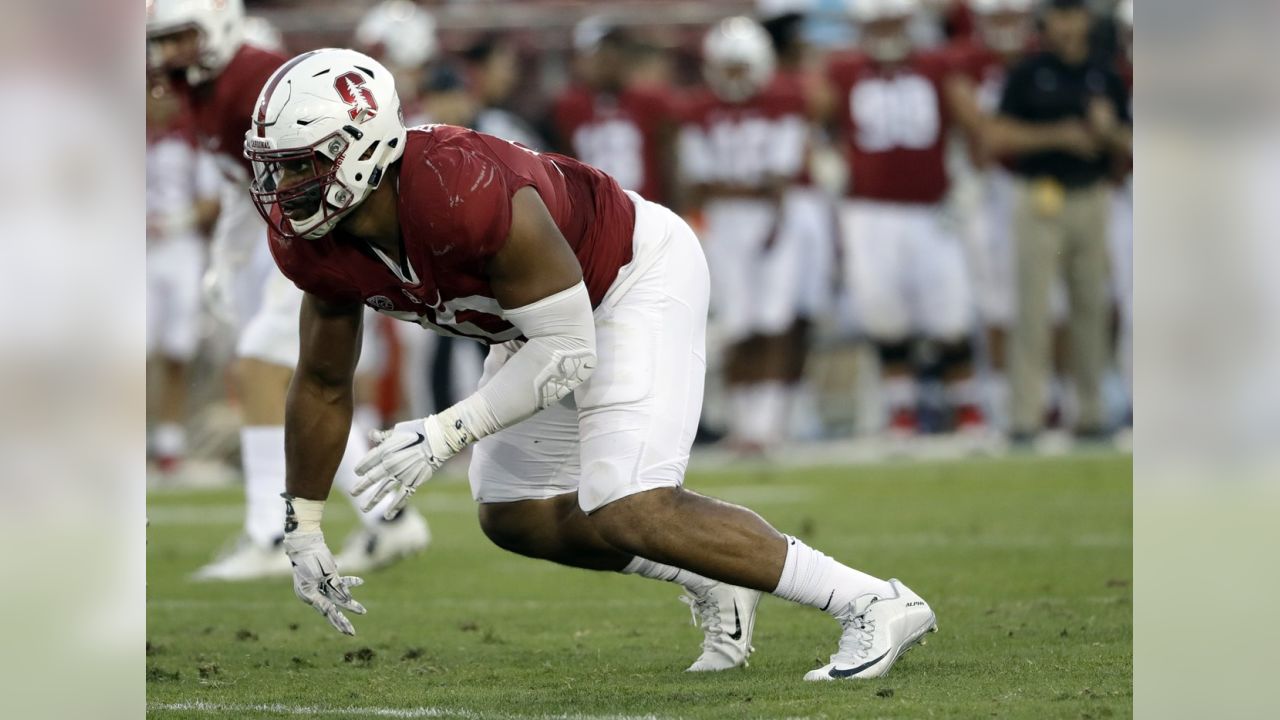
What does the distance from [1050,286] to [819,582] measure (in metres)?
7.30

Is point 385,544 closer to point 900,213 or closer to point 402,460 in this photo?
point 402,460

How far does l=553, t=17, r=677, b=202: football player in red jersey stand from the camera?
11.9 meters

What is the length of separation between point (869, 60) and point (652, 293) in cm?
730

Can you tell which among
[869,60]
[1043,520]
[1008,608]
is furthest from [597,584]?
[869,60]

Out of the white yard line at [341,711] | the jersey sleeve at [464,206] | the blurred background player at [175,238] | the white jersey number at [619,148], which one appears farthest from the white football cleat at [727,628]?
the white jersey number at [619,148]

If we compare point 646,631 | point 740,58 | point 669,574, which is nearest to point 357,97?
point 669,574

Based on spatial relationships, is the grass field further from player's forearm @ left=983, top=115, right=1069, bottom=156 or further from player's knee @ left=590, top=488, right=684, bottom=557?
player's forearm @ left=983, top=115, right=1069, bottom=156

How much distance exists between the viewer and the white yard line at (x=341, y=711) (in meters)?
3.93

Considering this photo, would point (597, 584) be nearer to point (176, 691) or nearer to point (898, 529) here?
point (898, 529)

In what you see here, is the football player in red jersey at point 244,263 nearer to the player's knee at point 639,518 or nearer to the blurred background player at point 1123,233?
the player's knee at point 639,518

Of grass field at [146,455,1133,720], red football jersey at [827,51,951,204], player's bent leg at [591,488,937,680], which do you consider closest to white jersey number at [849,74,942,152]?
red football jersey at [827,51,951,204]

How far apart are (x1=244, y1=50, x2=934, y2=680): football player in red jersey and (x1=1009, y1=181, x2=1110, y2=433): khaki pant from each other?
6.81 meters

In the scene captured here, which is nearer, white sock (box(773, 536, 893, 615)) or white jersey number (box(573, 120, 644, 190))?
white sock (box(773, 536, 893, 615))
